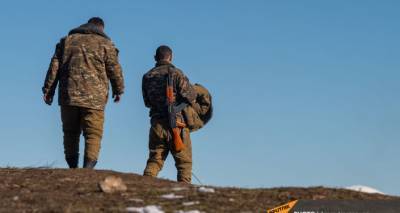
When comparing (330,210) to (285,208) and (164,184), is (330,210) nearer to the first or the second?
(285,208)

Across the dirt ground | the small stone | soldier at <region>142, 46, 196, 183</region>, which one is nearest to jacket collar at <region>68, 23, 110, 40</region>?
soldier at <region>142, 46, 196, 183</region>

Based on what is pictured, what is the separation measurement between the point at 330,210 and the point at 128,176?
11.1ft

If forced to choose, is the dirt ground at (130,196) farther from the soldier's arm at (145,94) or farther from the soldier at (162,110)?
the soldier's arm at (145,94)

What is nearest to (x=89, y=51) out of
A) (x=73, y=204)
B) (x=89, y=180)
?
(x=89, y=180)

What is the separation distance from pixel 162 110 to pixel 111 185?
3570mm

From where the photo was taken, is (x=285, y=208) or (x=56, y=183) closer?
(x=285, y=208)

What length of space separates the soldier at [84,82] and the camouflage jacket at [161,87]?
434mm

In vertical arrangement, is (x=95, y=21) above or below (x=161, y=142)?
above

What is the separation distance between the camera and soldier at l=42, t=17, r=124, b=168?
439 inches

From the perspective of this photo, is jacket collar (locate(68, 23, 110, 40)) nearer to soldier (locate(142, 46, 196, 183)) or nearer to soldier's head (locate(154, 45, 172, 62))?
soldier's head (locate(154, 45, 172, 62))

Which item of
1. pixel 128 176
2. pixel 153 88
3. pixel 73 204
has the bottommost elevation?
pixel 73 204

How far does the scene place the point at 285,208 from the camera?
764 centimetres

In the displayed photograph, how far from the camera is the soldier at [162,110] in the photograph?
11484 mm

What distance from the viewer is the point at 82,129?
11.3m
